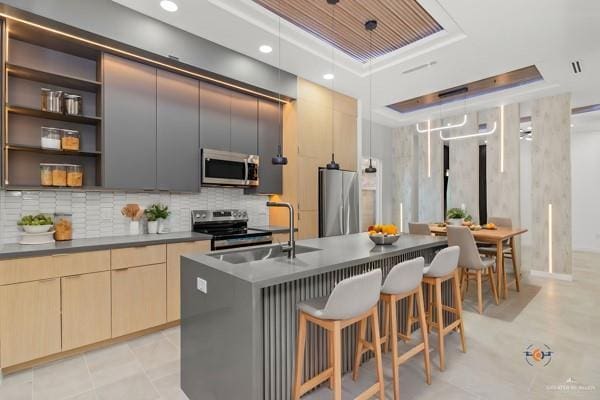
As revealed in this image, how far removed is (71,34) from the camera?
8.53 feet

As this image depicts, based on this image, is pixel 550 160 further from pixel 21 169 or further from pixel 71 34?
pixel 21 169

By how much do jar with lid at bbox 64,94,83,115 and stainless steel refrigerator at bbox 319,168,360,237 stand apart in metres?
2.94

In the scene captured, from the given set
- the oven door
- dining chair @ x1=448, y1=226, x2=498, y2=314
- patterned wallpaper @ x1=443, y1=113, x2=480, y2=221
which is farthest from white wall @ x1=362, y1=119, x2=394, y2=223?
the oven door

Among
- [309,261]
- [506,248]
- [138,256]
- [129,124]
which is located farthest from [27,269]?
[506,248]

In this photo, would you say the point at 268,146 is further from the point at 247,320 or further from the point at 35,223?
the point at 247,320

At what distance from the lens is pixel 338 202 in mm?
4676

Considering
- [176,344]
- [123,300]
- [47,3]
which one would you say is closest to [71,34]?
[47,3]

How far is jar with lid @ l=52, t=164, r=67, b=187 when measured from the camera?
2.68 m

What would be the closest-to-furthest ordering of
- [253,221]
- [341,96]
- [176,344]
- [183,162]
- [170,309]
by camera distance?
[176,344]
[170,309]
[183,162]
[253,221]
[341,96]

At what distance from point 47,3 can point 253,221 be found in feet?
10.0

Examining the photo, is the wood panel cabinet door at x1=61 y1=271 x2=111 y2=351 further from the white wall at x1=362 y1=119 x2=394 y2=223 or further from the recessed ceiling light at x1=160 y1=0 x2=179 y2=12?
the white wall at x1=362 y1=119 x2=394 y2=223

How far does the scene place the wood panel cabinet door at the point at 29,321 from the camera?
2.20 meters

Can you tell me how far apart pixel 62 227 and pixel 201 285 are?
186 cm

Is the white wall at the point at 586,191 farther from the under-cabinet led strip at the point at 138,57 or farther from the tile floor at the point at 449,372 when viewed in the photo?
the under-cabinet led strip at the point at 138,57
